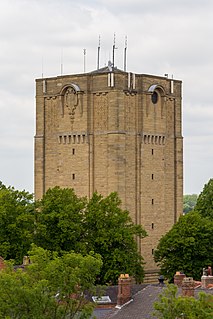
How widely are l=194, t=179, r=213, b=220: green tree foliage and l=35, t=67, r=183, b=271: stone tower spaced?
3.44 meters

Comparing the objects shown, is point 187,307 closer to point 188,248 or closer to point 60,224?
point 60,224

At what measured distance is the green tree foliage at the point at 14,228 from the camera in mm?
98812

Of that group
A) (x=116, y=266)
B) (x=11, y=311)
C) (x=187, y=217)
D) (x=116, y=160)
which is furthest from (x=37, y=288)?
(x=116, y=160)

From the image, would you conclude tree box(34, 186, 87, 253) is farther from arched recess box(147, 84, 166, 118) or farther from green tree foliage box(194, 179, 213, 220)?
arched recess box(147, 84, 166, 118)

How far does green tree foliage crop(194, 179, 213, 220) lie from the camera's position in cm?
12042

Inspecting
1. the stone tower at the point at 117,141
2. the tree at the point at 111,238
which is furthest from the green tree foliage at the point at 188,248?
the stone tower at the point at 117,141

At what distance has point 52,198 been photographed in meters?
104

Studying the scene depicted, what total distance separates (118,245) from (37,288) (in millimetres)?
48368

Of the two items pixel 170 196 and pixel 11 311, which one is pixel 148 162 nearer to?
pixel 170 196

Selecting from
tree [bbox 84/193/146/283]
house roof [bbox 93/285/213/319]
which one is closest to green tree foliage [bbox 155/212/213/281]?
tree [bbox 84/193/146/283]

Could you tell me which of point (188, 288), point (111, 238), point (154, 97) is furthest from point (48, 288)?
point (154, 97)

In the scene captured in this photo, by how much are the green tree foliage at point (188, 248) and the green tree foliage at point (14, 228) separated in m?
13.6

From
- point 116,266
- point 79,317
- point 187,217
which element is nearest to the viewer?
point 79,317

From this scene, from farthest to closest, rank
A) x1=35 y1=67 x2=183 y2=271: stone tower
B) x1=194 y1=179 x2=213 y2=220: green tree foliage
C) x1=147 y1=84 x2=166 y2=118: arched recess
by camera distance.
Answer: x1=147 y1=84 x2=166 y2=118: arched recess
x1=194 y1=179 x2=213 y2=220: green tree foliage
x1=35 y1=67 x2=183 y2=271: stone tower
